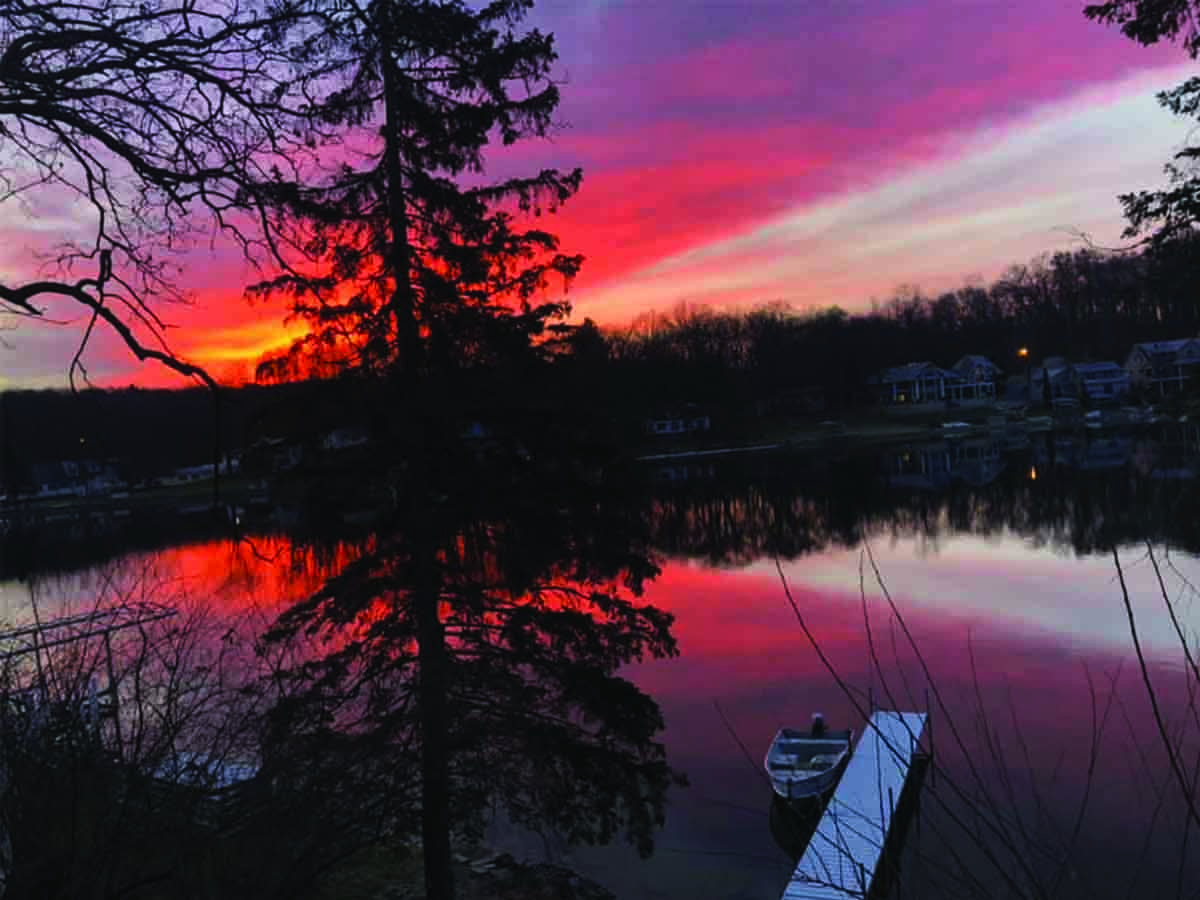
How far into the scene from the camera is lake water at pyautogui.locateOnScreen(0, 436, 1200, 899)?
4055mm

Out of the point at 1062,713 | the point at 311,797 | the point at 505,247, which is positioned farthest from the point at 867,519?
the point at 311,797

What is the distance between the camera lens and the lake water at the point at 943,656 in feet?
13.3

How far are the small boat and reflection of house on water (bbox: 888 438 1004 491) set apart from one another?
41.0m

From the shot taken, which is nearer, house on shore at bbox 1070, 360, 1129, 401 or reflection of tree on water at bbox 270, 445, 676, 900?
reflection of tree on water at bbox 270, 445, 676, 900

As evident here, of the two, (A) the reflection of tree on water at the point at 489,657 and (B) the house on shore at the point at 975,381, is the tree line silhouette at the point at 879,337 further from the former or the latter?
(A) the reflection of tree on water at the point at 489,657

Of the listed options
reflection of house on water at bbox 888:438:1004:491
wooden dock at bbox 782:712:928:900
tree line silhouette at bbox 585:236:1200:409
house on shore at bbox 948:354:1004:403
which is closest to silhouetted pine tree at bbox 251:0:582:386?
wooden dock at bbox 782:712:928:900

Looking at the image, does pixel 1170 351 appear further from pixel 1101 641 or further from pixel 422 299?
pixel 422 299

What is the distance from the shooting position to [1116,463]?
50.4m

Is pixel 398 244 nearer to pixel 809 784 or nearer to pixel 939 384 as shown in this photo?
pixel 809 784

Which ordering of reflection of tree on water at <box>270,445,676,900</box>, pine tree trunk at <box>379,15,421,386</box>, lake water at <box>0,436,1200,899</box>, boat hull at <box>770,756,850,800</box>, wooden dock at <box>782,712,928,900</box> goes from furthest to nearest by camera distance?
boat hull at <box>770,756,850,800</box> < pine tree trunk at <box>379,15,421,386</box> < reflection of tree on water at <box>270,445,676,900</box> < wooden dock at <box>782,712,928,900</box> < lake water at <box>0,436,1200,899</box>

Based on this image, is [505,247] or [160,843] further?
[505,247]

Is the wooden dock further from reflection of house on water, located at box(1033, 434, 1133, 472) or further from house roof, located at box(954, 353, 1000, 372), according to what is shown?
house roof, located at box(954, 353, 1000, 372)

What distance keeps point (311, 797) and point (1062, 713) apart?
52.8ft

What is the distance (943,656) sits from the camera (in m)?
21.0
